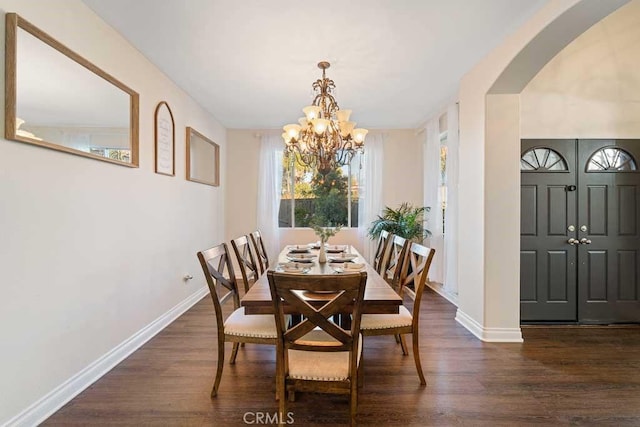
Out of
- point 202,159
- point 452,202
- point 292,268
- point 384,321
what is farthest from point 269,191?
point 384,321

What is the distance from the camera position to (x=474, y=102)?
316 cm

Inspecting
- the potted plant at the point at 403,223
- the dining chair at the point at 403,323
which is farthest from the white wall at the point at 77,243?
the potted plant at the point at 403,223

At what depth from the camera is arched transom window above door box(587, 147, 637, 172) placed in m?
3.30

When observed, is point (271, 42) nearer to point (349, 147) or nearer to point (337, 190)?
point (349, 147)

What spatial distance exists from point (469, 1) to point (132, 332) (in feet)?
11.7

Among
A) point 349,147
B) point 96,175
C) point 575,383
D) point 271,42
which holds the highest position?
point 271,42

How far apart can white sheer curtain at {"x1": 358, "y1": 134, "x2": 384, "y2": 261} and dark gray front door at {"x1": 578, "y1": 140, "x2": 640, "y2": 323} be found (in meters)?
2.73

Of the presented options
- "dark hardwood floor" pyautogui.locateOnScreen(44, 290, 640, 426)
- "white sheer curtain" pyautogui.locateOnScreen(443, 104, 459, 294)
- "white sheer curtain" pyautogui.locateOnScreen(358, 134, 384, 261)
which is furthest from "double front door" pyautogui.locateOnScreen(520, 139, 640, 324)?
"white sheer curtain" pyautogui.locateOnScreen(358, 134, 384, 261)

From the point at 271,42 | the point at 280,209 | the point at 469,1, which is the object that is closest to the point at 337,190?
the point at 280,209

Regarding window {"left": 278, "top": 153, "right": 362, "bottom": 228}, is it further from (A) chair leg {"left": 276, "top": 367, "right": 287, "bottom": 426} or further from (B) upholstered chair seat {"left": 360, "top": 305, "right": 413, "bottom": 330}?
(A) chair leg {"left": 276, "top": 367, "right": 287, "bottom": 426}

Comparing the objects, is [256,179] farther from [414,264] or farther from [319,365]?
[319,365]

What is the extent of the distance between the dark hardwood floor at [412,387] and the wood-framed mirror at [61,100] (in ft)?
5.27

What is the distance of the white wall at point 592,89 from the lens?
3271 millimetres

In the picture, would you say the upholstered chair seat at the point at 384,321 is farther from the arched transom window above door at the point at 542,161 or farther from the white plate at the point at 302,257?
the arched transom window above door at the point at 542,161
